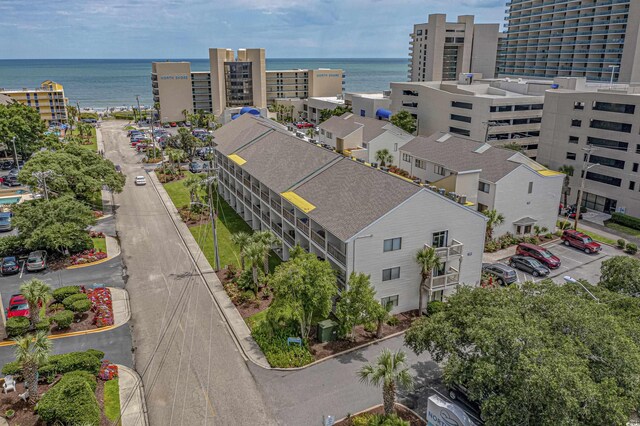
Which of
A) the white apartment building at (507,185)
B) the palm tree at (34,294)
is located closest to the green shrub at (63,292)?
the palm tree at (34,294)

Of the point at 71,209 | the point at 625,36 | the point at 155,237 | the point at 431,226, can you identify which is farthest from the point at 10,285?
the point at 625,36

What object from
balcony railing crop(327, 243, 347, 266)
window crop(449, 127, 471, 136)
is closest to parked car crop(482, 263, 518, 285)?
balcony railing crop(327, 243, 347, 266)

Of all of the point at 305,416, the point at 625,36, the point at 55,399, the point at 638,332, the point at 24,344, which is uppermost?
the point at 625,36

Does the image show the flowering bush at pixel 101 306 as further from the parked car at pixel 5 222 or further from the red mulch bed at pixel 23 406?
the parked car at pixel 5 222

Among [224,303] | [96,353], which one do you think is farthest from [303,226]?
[96,353]

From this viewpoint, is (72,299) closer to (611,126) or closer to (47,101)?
(611,126)

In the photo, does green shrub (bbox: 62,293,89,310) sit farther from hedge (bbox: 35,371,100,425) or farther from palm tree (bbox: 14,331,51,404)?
hedge (bbox: 35,371,100,425)

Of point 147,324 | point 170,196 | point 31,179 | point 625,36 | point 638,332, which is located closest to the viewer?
point 638,332

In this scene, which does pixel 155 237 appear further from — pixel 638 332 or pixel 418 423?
pixel 638 332
